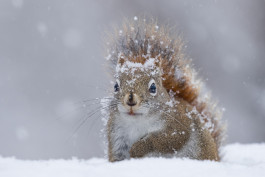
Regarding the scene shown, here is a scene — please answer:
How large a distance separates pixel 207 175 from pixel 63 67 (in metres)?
4.76

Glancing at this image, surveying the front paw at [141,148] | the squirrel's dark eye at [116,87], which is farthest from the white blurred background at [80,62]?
the front paw at [141,148]

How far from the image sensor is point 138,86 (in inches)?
80.2

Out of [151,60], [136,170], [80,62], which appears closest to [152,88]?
[151,60]

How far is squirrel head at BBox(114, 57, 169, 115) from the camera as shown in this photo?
192cm

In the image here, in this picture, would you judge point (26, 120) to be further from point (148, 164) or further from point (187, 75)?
point (148, 164)

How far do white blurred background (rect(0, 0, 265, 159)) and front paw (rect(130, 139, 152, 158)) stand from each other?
2.77 m

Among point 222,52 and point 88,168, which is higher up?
point 222,52

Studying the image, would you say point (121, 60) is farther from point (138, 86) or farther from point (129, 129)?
point (129, 129)

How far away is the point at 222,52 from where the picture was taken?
5.09 meters

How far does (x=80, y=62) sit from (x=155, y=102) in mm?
3984

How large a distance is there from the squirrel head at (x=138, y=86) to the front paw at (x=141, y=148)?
0.45 feet

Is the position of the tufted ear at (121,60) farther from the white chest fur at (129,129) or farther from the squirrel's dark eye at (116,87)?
the white chest fur at (129,129)

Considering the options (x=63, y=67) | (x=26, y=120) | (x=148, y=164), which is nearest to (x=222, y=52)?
(x=63, y=67)

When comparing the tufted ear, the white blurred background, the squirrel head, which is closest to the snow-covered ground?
the squirrel head
